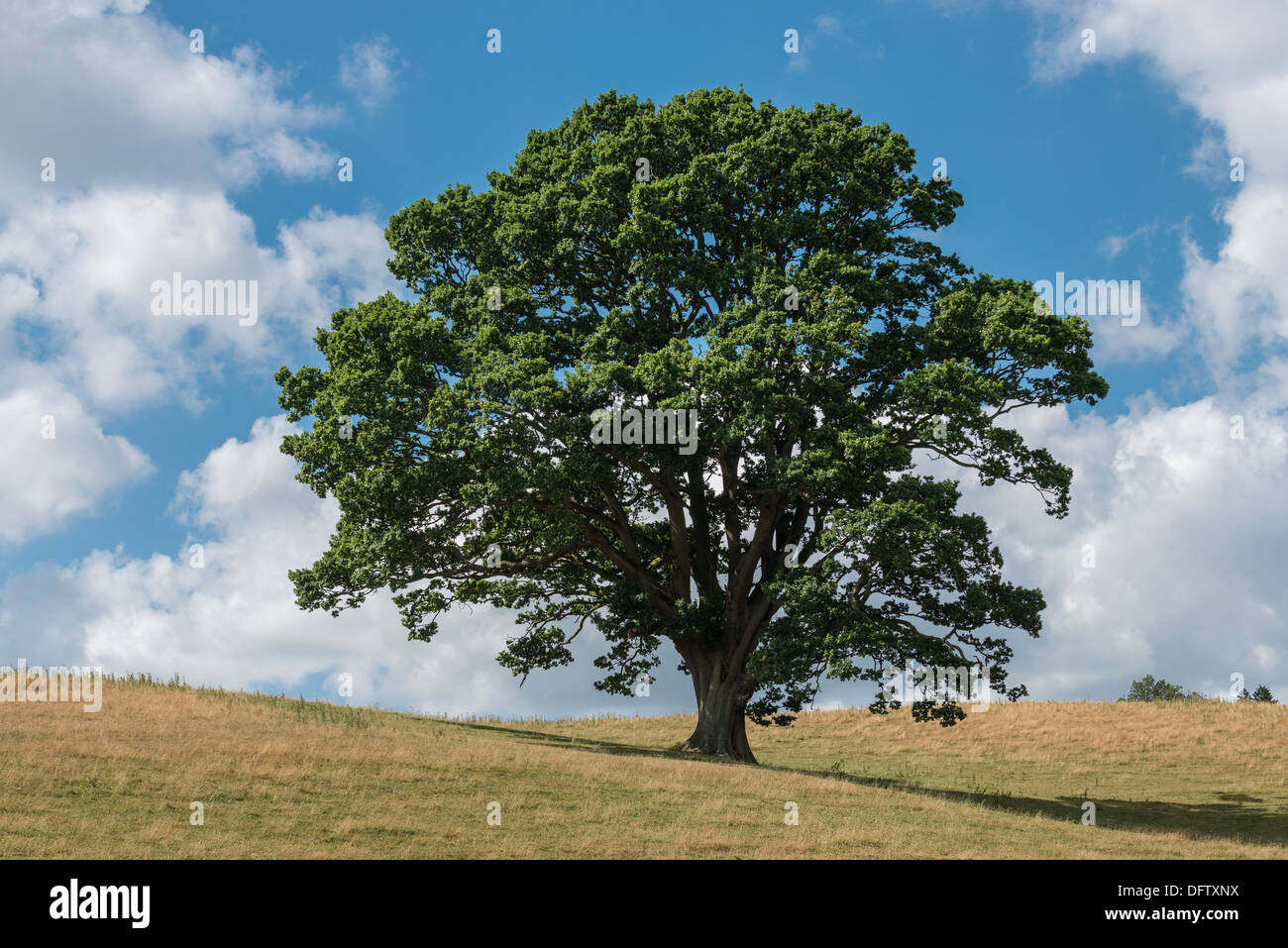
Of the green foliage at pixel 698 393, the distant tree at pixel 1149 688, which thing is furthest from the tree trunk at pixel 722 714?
the distant tree at pixel 1149 688

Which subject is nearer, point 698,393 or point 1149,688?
point 698,393

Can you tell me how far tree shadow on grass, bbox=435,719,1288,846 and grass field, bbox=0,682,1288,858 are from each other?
165 mm

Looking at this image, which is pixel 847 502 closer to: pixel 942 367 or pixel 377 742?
pixel 942 367

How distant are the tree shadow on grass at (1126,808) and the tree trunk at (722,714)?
2.32 ft

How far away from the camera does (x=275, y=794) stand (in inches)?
827

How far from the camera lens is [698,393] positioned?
28688 millimetres

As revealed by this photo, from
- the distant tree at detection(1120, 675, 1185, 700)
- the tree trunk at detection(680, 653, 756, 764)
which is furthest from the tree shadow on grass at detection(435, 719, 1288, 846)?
the distant tree at detection(1120, 675, 1185, 700)

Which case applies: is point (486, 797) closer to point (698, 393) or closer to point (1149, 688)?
point (698, 393)

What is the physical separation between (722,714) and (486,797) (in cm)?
1250

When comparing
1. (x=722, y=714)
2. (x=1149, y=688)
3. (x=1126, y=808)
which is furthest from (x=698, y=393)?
(x=1149, y=688)

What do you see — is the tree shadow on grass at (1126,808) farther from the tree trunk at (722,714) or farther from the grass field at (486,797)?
the tree trunk at (722,714)

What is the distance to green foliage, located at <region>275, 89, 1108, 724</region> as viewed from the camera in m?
28.9

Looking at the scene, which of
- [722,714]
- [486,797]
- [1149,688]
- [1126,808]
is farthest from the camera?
[1149,688]

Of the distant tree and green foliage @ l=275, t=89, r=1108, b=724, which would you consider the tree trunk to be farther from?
the distant tree
